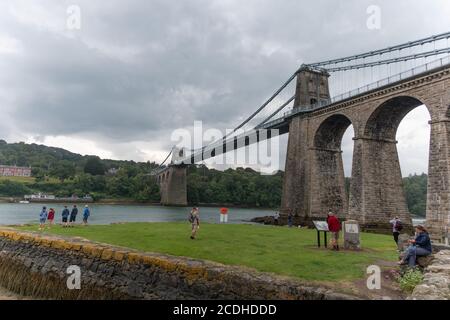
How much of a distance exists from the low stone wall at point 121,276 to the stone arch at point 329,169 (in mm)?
25522

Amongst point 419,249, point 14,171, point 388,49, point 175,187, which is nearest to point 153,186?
point 175,187

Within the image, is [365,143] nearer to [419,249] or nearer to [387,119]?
[387,119]

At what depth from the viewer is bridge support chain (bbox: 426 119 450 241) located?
19.4 meters

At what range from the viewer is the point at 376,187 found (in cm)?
2627

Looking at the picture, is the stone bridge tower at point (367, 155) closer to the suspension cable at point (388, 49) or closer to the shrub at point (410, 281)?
the suspension cable at point (388, 49)

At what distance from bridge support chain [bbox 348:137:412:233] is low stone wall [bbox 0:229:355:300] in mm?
20981

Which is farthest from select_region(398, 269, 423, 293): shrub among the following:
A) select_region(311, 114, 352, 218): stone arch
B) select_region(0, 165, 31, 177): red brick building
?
select_region(0, 165, 31, 177): red brick building

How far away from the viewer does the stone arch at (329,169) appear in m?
32.4

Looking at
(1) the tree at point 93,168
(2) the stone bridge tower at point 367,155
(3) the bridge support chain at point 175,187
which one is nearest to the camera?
(2) the stone bridge tower at point 367,155

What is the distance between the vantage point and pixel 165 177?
92188 mm

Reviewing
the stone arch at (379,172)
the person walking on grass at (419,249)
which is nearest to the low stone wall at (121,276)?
the person walking on grass at (419,249)
